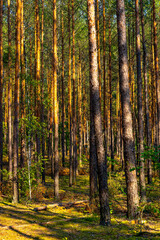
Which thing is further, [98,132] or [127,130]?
[127,130]

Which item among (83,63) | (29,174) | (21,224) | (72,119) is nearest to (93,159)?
(29,174)

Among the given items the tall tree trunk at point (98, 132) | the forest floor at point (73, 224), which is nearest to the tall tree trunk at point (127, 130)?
the forest floor at point (73, 224)

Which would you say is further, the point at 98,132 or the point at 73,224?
the point at 73,224

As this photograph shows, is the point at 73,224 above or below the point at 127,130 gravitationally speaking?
below

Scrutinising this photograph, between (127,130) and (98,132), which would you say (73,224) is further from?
(127,130)

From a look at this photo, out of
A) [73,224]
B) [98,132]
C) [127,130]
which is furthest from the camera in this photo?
[127,130]

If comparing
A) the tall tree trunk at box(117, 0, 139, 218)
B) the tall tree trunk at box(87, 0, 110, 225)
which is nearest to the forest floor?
the tall tree trunk at box(87, 0, 110, 225)

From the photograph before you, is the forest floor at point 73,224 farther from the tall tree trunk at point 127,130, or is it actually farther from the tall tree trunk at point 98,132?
the tall tree trunk at point 127,130

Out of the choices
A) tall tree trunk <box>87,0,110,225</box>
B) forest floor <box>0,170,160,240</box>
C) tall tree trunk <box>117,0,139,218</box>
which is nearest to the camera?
forest floor <box>0,170,160,240</box>

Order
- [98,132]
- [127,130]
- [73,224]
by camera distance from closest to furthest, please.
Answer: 1. [98,132]
2. [73,224]
3. [127,130]

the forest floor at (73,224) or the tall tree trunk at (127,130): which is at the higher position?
the tall tree trunk at (127,130)

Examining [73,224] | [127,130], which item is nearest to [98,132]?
[127,130]

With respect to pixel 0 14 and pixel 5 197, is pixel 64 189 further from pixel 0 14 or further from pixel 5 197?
pixel 0 14

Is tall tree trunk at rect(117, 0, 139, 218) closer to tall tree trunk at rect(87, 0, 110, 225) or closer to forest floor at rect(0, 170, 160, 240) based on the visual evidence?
forest floor at rect(0, 170, 160, 240)
